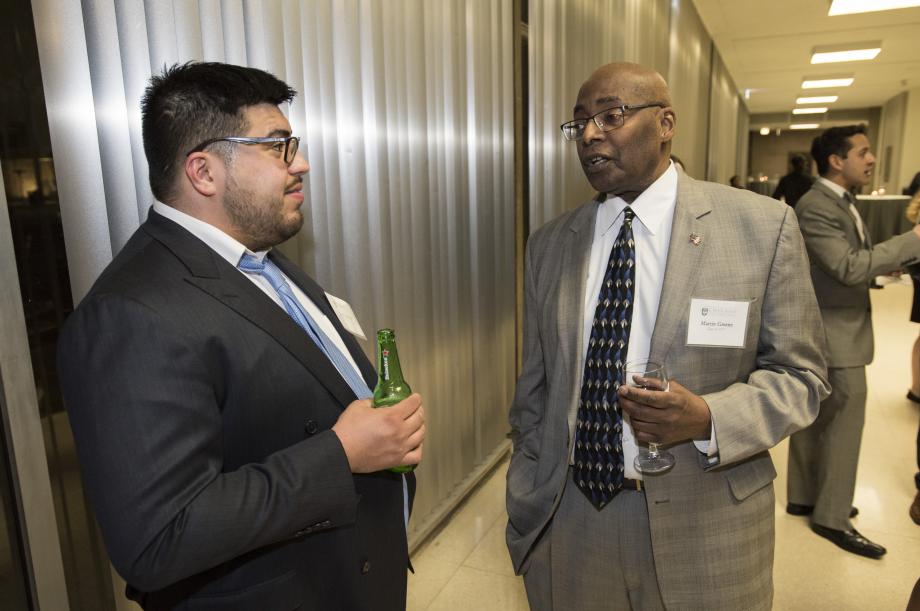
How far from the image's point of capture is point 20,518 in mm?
1298

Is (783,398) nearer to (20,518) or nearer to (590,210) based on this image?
(590,210)

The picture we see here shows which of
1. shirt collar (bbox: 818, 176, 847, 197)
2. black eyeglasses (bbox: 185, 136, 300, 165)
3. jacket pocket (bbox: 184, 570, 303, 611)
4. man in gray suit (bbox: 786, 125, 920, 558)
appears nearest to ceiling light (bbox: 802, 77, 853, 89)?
man in gray suit (bbox: 786, 125, 920, 558)

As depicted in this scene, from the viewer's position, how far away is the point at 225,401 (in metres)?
1.04

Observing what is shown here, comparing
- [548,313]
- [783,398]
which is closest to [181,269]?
[548,313]

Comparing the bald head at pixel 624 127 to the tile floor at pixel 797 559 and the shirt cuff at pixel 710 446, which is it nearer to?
the shirt cuff at pixel 710 446

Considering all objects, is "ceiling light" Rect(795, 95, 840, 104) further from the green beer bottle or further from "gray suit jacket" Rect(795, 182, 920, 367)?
the green beer bottle

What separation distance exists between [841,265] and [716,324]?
5.84 feet

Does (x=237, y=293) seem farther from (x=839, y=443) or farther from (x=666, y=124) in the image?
(x=839, y=443)

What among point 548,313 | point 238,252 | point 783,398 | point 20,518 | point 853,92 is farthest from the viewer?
point 853,92

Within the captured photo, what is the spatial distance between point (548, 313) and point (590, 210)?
1.04 feet

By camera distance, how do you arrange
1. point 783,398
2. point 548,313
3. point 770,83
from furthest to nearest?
point 770,83
point 548,313
point 783,398

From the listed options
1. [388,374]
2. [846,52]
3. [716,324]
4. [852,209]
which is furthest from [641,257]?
[846,52]

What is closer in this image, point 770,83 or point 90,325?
point 90,325

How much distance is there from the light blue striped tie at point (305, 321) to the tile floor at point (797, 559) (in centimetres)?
168
